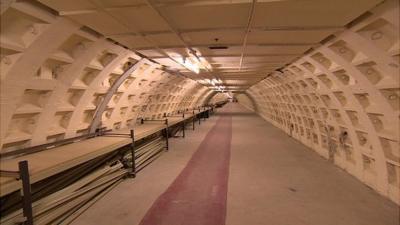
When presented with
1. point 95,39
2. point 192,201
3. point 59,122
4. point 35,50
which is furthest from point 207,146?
point 35,50

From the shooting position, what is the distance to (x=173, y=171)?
6.64 m

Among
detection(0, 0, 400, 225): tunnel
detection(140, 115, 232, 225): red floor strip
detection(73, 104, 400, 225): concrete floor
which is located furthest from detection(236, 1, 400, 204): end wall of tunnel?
detection(140, 115, 232, 225): red floor strip

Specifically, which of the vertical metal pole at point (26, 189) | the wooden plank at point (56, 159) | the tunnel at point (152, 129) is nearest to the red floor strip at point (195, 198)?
the tunnel at point (152, 129)

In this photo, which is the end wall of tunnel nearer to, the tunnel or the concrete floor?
the tunnel

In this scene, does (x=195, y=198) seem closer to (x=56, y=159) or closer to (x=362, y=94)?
(x=56, y=159)

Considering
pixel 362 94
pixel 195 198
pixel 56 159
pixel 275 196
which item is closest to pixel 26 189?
pixel 56 159

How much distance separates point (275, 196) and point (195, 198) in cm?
159

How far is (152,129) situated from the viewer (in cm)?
739

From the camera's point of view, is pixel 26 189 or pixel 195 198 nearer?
pixel 26 189

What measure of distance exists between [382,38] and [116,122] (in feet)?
20.7

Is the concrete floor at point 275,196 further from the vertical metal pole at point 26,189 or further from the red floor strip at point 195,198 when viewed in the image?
the vertical metal pole at point 26,189

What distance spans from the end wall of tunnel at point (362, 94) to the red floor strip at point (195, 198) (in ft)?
9.95

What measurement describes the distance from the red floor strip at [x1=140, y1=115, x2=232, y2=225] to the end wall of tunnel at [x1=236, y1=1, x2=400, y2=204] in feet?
9.95

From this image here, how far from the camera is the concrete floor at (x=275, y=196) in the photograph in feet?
13.2
